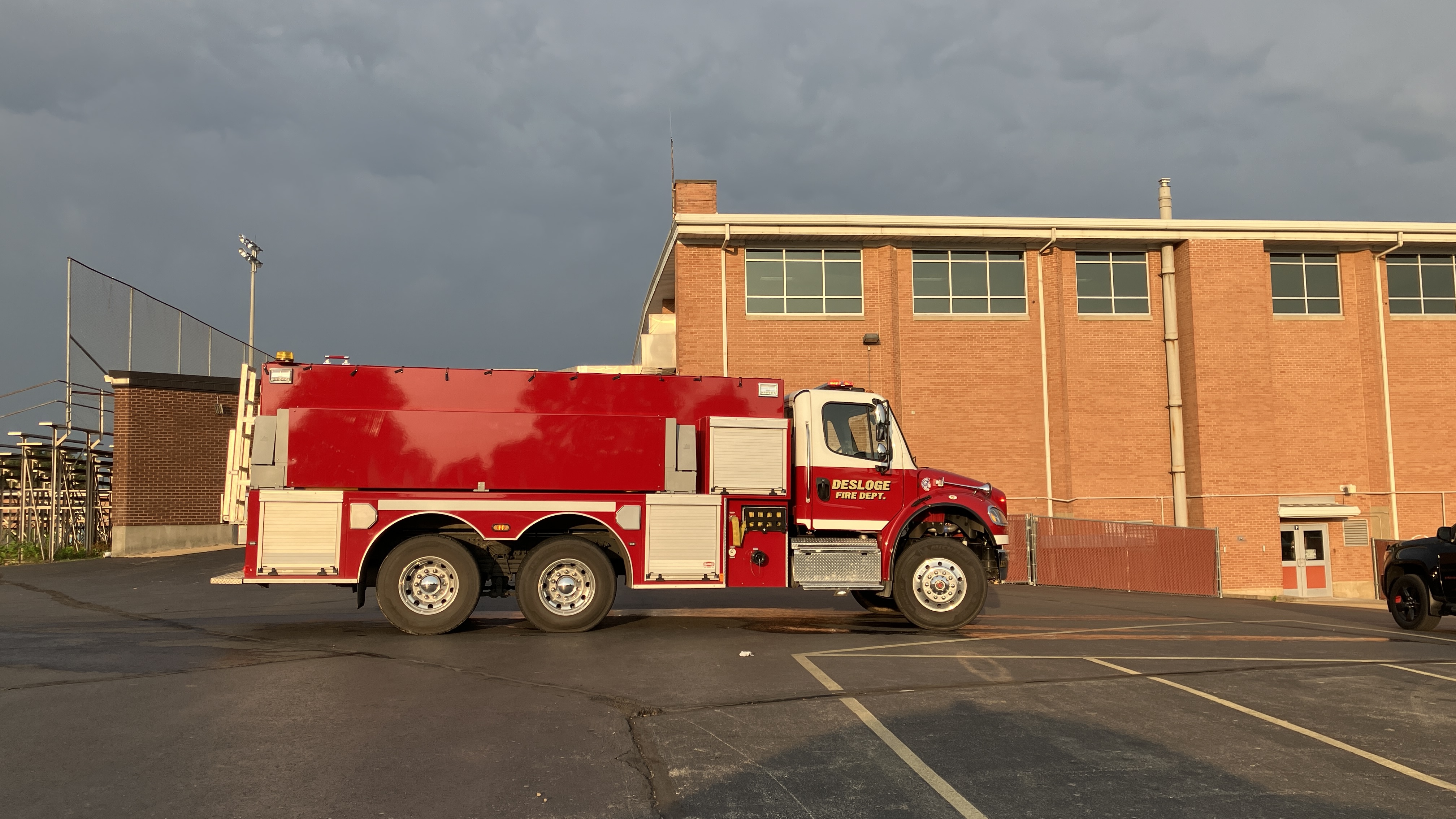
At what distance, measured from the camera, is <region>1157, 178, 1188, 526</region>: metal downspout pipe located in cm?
2780

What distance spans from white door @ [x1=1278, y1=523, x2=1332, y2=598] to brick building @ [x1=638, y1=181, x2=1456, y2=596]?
0.18 feet

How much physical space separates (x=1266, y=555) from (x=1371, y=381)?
6.69 metres

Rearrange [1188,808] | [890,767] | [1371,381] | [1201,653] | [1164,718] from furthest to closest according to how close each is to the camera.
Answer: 1. [1371,381]
2. [1201,653]
3. [1164,718]
4. [890,767]
5. [1188,808]

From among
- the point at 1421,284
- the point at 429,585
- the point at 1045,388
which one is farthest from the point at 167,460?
the point at 1421,284

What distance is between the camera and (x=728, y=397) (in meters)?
12.8

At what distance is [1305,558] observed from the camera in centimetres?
2823

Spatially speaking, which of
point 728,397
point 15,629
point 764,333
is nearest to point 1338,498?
point 764,333

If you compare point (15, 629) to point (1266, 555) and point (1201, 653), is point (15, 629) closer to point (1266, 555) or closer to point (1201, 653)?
point (1201, 653)

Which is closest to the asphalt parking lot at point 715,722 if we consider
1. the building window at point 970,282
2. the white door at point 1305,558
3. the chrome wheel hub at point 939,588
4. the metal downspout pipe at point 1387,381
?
the chrome wheel hub at point 939,588

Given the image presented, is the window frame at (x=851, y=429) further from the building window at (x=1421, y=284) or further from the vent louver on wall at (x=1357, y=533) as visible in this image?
the building window at (x=1421, y=284)

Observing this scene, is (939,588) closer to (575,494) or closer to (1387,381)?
(575,494)

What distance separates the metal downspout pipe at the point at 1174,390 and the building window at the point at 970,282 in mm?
4147

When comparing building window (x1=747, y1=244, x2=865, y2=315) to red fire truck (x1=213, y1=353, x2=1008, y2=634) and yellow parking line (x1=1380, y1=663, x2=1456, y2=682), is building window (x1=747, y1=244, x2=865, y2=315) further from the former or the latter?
yellow parking line (x1=1380, y1=663, x2=1456, y2=682)

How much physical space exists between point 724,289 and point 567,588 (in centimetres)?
1587
